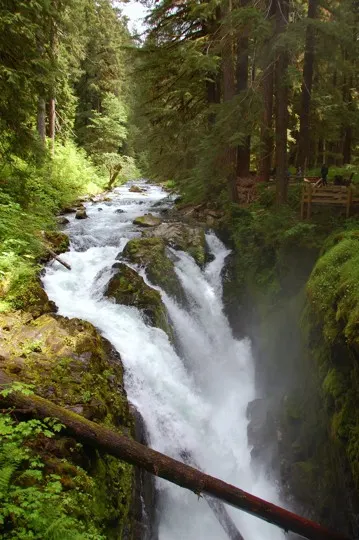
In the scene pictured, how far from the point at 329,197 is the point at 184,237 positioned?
17.0 ft

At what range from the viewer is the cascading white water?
7250mm

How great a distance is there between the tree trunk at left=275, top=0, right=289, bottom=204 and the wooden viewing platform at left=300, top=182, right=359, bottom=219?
3.01ft

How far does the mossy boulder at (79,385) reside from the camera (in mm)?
4508

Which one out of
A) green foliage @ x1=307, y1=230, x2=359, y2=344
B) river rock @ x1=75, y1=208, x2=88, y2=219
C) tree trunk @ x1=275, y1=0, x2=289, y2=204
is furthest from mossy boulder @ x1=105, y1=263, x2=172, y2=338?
river rock @ x1=75, y1=208, x2=88, y2=219

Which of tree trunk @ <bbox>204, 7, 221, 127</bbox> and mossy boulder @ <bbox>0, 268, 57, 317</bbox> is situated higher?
tree trunk @ <bbox>204, 7, 221, 127</bbox>

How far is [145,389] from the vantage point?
7836 mm

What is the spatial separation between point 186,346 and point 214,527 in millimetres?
4585

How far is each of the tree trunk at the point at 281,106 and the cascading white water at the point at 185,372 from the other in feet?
11.3

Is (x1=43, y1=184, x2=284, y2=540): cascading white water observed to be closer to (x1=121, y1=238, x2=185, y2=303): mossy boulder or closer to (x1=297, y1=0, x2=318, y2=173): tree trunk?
(x1=121, y1=238, x2=185, y2=303): mossy boulder

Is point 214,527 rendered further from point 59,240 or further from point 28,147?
point 28,147

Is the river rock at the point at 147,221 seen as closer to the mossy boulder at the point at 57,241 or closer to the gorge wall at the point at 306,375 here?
the mossy boulder at the point at 57,241

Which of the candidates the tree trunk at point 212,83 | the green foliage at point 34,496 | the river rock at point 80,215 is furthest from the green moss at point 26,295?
the tree trunk at point 212,83

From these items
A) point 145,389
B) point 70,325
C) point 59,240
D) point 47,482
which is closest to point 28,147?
point 59,240

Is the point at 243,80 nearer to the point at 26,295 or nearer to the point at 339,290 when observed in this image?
the point at 339,290
